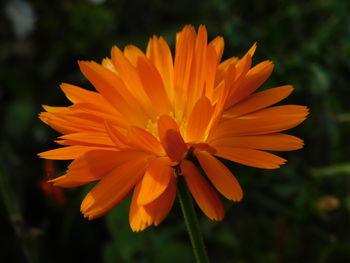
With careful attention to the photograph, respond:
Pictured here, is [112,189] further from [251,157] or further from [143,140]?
[251,157]

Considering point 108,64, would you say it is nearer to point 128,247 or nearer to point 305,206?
point 128,247

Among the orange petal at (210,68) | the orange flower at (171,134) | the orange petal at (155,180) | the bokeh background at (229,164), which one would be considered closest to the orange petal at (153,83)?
the orange flower at (171,134)

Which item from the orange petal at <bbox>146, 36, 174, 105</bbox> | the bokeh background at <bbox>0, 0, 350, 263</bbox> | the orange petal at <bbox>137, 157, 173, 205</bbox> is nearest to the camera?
the orange petal at <bbox>137, 157, 173, 205</bbox>

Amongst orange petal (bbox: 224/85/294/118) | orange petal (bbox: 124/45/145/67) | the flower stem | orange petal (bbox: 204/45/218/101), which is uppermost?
orange petal (bbox: 124/45/145/67)

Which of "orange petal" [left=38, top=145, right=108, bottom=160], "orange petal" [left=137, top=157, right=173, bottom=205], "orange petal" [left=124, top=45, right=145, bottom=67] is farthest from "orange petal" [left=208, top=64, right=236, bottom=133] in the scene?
"orange petal" [left=124, top=45, right=145, bottom=67]

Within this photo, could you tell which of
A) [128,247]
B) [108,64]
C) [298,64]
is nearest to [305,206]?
[298,64]

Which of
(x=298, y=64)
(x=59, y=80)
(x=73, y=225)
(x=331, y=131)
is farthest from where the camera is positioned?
(x=59, y=80)

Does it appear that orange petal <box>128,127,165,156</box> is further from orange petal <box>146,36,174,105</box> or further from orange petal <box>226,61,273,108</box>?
orange petal <box>146,36,174,105</box>

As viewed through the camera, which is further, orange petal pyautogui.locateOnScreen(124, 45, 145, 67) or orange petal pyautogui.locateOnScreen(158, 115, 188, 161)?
orange petal pyautogui.locateOnScreen(124, 45, 145, 67)
